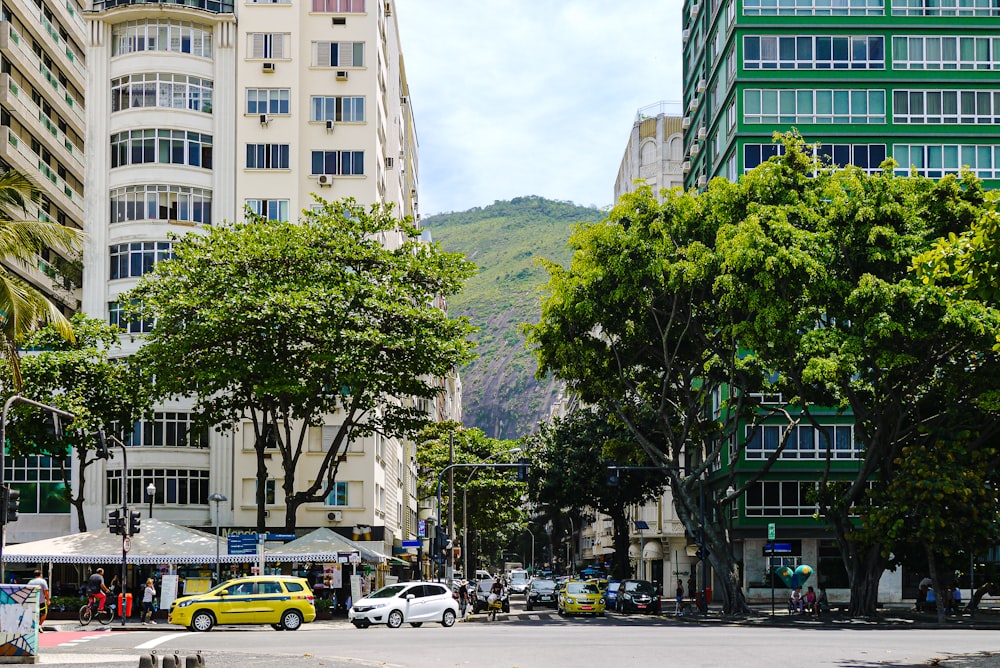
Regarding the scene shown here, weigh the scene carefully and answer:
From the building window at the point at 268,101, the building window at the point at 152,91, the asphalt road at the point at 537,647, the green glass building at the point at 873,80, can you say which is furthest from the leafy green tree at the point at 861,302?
the building window at the point at 152,91

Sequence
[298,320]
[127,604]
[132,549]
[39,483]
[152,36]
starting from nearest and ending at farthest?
[127,604]
[132,549]
[298,320]
[152,36]
[39,483]

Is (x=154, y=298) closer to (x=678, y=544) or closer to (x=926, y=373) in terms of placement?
(x=926, y=373)

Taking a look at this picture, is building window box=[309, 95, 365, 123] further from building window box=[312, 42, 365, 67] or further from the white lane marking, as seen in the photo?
the white lane marking

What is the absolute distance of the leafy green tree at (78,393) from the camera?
48.0 m

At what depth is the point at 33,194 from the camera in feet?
96.2

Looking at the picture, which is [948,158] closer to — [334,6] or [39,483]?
[334,6]

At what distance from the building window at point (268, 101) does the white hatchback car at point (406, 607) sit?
27406 mm

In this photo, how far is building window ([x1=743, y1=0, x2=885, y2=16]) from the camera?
203 ft

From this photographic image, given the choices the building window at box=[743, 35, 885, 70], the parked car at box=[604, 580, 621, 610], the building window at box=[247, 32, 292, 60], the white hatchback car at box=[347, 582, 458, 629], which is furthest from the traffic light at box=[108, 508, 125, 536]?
the building window at box=[743, 35, 885, 70]

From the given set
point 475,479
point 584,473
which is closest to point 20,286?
point 584,473

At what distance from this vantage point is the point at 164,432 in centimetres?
5481

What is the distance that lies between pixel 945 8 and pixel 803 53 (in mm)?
7371

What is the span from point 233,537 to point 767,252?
2005 centimetres

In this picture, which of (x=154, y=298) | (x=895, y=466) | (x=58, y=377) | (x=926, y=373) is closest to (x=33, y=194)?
(x=154, y=298)
